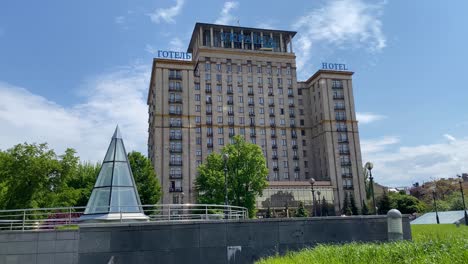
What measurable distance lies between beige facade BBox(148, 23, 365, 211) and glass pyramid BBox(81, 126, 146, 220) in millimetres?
49492

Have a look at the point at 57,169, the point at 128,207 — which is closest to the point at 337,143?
the point at 57,169

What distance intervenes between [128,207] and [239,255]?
6224 mm

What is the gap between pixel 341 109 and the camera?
8138 cm

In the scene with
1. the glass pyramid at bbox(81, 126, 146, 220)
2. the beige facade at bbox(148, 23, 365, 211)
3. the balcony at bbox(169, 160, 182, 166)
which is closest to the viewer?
the glass pyramid at bbox(81, 126, 146, 220)

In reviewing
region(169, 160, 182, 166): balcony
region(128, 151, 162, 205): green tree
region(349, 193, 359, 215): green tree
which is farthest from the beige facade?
region(128, 151, 162, 205): green tree

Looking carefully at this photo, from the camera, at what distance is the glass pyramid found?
721 inches

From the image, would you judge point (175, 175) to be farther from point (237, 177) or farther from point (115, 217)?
point (115, 217)

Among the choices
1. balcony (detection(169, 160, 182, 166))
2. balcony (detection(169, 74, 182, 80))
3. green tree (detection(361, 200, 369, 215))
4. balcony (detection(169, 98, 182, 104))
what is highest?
balcony (detection(169, 74, 182, 80))

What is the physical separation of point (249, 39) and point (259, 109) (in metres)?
16.5

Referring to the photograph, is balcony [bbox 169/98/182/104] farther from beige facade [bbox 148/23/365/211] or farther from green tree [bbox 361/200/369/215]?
green tree [bbox 361/200/369/215]

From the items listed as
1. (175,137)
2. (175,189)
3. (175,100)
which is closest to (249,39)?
(175,100)

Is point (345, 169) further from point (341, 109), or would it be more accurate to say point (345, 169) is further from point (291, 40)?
point (291, 40)

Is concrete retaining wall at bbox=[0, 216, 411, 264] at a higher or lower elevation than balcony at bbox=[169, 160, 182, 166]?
lower

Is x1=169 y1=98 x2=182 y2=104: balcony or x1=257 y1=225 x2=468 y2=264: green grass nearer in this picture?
x1=257 y1=225 x2=468 y2=264: green grass
